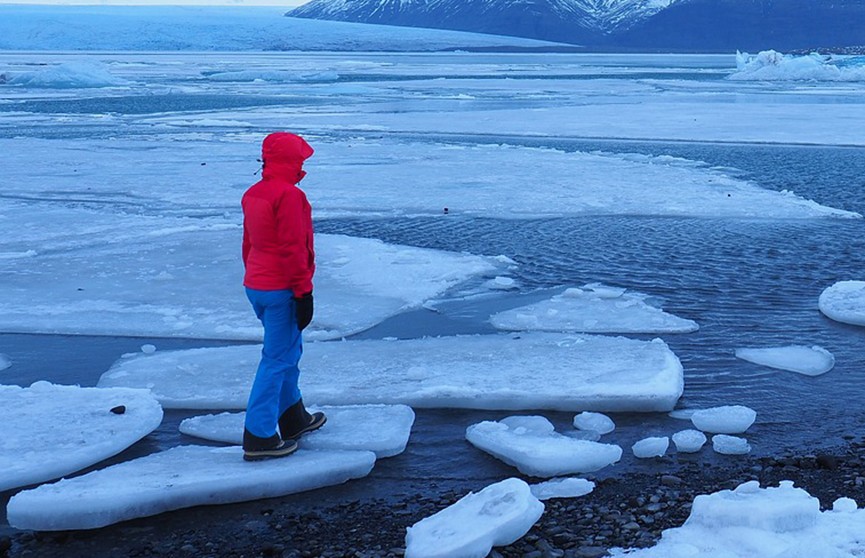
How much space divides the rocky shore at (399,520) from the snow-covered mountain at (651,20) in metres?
181

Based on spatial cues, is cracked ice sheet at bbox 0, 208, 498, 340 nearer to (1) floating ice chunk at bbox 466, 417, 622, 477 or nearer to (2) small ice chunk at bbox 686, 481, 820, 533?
(1) floating ice chunk at bbox 466, 417, 622, 477

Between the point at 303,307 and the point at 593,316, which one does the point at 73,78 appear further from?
the point at 303,307

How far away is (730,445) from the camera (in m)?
4.34

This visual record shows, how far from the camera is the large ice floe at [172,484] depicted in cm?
365

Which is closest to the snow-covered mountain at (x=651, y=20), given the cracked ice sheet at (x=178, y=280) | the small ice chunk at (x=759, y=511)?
the cracked ice sheet at (x=178, y=280)

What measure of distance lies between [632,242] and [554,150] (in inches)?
306

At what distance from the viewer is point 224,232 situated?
898 centimetres

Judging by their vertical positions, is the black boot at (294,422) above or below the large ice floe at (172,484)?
above

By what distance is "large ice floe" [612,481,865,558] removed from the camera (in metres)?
3.28

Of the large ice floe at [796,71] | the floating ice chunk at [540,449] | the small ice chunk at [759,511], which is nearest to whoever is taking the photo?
the small ice chunk at [759,511]

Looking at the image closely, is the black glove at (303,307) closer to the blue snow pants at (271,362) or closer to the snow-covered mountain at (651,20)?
the blue snow pants at (271,362)

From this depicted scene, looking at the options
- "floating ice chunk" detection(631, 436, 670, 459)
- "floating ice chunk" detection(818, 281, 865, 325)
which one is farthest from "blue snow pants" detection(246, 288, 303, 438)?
"floating ice chunk" detection(818, 281, 865, 325)

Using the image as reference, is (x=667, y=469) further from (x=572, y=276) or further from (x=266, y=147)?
(x=572, y=276)

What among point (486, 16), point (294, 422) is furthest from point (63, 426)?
point (486, 16)
